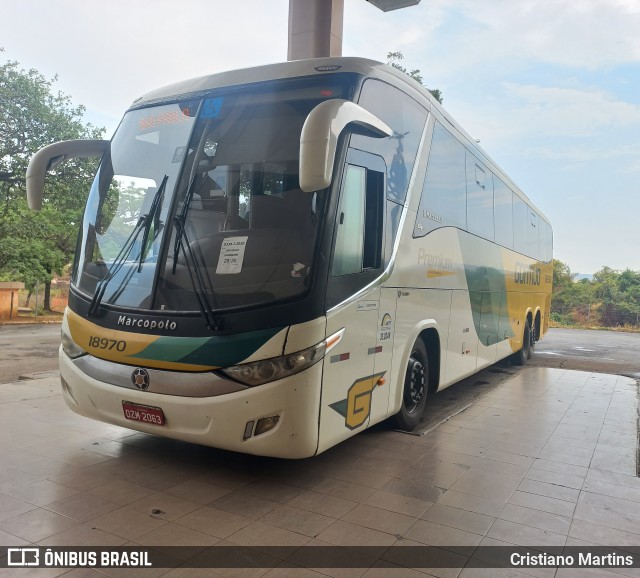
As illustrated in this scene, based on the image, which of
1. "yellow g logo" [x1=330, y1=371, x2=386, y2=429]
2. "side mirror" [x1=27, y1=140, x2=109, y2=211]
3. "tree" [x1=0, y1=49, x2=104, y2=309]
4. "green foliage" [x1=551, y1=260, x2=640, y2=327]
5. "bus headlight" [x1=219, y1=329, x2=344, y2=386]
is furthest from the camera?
"green foliage" [x1=551, y1=260, x2=640, y2=327]

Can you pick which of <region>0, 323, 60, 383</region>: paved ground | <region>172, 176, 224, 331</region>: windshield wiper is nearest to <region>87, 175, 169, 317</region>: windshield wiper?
<region>172, 176, 224, 331</region>: windshield wiper

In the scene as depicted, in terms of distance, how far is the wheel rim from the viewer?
5871 millimetres

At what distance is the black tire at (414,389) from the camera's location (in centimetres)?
585

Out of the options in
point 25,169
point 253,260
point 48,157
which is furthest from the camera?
point 25,169

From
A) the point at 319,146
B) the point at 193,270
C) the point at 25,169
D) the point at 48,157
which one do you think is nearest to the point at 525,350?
the point at 193,270

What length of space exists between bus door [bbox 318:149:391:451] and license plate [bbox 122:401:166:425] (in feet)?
4.07

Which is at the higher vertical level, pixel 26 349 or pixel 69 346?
pixel 69 346

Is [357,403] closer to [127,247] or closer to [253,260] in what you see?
[253,260]

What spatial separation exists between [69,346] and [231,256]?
1.77 m

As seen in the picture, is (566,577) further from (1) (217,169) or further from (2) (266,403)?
(1) (217,169)

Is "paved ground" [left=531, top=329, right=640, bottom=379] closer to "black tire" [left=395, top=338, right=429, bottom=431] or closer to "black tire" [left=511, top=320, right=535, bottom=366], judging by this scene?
"black tire" [left=511, top=320, right=535, bottom=366]

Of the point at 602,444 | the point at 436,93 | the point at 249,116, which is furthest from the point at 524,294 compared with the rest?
the point at 249,116

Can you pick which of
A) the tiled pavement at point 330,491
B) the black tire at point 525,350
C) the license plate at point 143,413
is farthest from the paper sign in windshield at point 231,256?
the black tire at point 525,350

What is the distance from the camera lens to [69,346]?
4734mm
